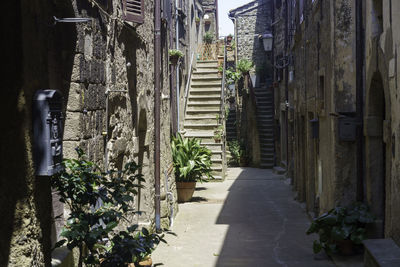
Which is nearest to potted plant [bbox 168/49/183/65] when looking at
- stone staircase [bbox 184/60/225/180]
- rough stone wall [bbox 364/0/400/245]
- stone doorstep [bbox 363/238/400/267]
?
stone staircase [bbox 184/60/225/180]

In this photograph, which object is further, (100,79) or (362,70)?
(362,70)

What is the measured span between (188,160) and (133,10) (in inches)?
237

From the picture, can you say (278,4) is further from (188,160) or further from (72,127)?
(72,127)

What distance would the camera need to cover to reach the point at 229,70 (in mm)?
22125

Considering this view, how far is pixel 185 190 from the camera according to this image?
12000mm

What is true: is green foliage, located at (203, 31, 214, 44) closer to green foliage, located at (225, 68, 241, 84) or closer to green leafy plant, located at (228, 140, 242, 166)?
green foliage, located at (225, 68, 241, 84)

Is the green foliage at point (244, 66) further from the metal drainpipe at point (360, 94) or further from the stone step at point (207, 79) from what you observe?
the metal drainpipe at point (360, 94)

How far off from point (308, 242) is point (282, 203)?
12.0 feet

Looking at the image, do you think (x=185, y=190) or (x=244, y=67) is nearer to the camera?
(x=185, y=190)

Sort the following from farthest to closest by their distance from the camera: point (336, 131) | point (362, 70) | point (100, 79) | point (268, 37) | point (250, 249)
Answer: point (268, 37) < point (250, 249) < point (336, 131) < point (362, 70) < point (100, 79)

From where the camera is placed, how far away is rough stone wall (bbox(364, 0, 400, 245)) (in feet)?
15.6

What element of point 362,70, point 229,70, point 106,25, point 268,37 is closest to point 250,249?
point 362,70

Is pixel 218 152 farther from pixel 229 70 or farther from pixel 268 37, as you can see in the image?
→ pixel 229 70

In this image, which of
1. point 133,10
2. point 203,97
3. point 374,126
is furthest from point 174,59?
point 374,126
